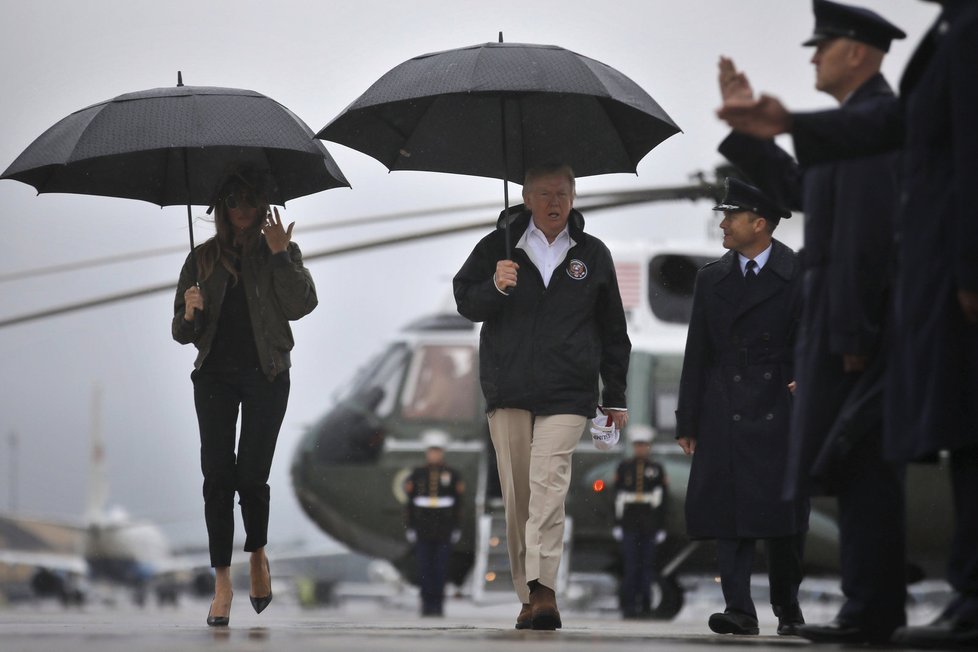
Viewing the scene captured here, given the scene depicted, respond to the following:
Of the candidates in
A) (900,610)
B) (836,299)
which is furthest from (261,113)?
(900,610)

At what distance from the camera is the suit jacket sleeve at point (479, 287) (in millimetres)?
5652

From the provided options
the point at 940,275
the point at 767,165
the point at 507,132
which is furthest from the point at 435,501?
the point at 940,275

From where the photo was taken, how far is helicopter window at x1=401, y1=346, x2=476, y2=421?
1237 cm

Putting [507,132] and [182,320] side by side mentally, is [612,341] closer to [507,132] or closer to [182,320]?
[507,132]

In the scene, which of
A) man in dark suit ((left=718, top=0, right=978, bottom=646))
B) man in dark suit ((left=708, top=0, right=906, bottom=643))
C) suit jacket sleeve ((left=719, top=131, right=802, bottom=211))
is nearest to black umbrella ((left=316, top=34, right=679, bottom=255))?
suit jacket sleeve ((left=719, top=131, right=802, bottom=211))

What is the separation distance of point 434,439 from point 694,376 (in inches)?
255

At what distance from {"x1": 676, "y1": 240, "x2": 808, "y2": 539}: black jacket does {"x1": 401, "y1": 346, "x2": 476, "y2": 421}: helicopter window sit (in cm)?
654

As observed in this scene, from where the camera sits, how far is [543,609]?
548 centimetres

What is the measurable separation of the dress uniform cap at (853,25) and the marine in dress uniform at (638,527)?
751cm

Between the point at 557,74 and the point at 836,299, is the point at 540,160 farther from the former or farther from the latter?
the point at 836,299

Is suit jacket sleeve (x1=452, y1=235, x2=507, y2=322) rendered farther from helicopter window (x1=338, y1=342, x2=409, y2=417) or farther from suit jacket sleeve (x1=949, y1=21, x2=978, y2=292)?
helicopter window (x1=338, y1=342, x2=409, y2=417)

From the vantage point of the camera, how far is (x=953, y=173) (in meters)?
3.69

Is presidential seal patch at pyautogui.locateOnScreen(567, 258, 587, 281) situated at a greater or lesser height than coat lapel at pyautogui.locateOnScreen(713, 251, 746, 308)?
greater

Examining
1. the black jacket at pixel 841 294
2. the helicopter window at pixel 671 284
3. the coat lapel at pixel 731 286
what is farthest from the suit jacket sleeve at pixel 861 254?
the helicopter window at pixel 671 284
